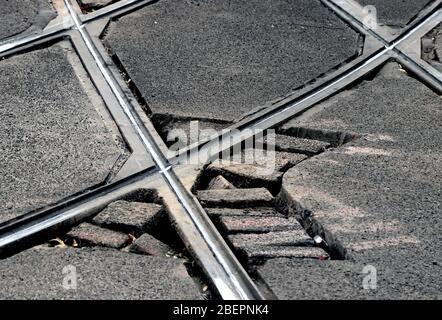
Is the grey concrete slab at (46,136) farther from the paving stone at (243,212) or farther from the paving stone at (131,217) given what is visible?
the paving stone at (243,212)

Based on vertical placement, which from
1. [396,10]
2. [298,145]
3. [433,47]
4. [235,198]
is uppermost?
[396,10]

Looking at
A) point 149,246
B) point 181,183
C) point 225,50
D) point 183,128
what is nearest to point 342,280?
point 149,246

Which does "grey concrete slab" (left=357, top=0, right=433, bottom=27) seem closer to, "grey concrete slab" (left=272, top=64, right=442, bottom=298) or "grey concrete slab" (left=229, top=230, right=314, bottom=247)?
"grey concrete slab" (left=272, top=64, right=442, bottom=298)

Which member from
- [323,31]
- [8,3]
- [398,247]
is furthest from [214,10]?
[398,247]

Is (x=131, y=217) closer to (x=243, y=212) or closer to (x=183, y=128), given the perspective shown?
(x=243, y=212)

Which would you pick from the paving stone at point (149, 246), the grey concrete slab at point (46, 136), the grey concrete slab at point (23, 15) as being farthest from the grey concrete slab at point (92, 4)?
the paving stone at point (149, 246)
